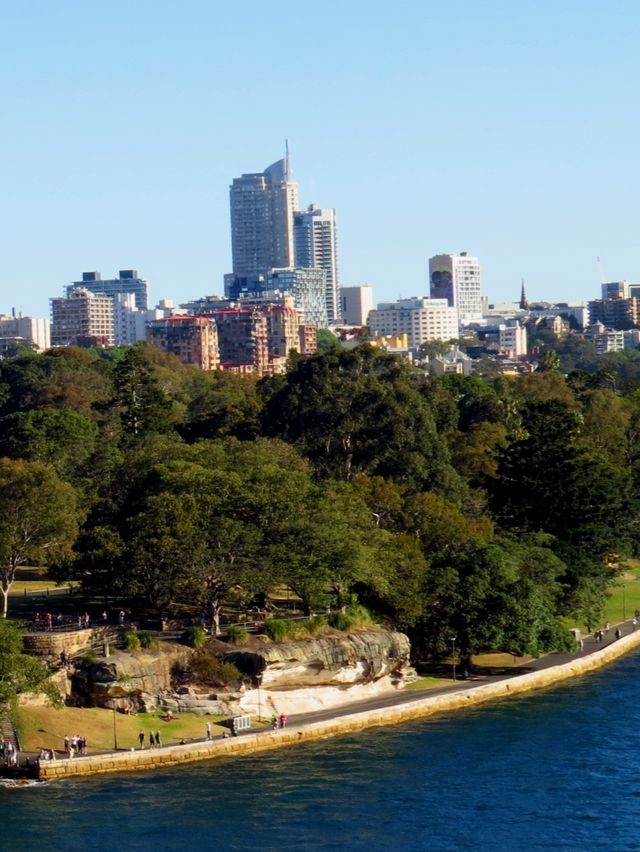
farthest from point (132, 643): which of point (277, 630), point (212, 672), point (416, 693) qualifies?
point (416, 693)

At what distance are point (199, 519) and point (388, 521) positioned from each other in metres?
14.9

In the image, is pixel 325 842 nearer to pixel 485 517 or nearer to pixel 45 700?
pixel 45 700

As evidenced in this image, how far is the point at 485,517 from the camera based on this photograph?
3248 inches

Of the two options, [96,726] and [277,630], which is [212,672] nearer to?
[277,630]

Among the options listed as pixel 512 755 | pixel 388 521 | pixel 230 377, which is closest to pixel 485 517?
pixel 388 521

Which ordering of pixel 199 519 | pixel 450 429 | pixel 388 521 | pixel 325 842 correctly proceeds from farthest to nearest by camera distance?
pixel 450 429
pixel 388 521
pixel 199 519
pixel 325 842

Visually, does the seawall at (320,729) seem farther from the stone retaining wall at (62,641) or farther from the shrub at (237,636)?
the stone retaining wall at (62,641)

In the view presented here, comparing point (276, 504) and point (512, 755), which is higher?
point (276, 504)

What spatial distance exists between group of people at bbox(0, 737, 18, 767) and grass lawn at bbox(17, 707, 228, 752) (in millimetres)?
616

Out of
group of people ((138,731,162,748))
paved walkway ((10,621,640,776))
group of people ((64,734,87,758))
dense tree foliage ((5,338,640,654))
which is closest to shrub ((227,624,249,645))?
dense tree foliage ((5,338,640,654))

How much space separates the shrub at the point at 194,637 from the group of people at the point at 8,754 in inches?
340

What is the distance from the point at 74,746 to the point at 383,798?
10063mm

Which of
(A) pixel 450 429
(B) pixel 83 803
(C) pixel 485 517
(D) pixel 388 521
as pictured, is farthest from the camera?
(A) pixel 450 429

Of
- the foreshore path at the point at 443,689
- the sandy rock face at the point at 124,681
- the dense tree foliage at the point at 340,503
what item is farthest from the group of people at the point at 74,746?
the dense tree foliage at the point at 340,503
